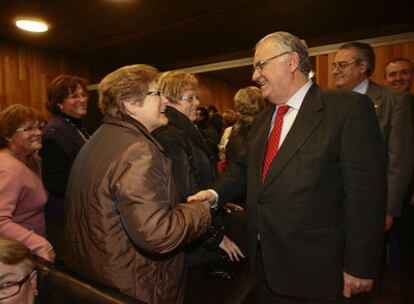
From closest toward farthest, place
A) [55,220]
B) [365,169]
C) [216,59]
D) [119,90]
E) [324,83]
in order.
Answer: [365,169] → [119,90] → [55,220] → [324,83] → [216,59]

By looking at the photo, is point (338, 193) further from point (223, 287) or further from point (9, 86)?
point (9, 86)

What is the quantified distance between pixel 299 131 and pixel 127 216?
2.38ft

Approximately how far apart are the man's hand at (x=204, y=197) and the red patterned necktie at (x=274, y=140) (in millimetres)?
324

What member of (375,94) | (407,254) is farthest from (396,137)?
(407,254)

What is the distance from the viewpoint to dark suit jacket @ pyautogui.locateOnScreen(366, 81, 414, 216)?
77.9 inches

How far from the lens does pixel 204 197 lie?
157 centimetres

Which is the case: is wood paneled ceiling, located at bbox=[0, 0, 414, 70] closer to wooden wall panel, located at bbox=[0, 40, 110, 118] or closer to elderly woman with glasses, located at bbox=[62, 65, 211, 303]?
wooden wall panel, located at bbox=[0, 40, 110, 118]

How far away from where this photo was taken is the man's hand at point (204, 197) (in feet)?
5.04

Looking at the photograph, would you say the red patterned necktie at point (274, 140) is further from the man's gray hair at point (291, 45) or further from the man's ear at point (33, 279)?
the man's ear at point (33, 279)

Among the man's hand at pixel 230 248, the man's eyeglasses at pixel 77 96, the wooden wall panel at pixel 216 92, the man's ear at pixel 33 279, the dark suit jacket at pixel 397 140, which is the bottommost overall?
the man's hand at pixel 230 248

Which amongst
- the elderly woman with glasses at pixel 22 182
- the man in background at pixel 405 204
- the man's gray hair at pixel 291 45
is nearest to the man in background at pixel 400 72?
the man in background at pixel 405 204

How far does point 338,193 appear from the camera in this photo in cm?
128

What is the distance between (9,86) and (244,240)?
4.73m

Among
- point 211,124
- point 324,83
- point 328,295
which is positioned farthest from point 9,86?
point 328,295
